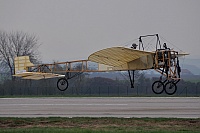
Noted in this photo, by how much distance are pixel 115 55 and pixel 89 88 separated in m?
24.8

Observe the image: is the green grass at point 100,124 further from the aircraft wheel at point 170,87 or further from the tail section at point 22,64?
the tail section at point 22,64

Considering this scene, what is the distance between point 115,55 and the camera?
21.3m

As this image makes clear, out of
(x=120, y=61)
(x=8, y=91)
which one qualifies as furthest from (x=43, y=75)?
(x=8, y=91)

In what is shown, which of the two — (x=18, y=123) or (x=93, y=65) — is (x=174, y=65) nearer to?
(x=93, y=65)

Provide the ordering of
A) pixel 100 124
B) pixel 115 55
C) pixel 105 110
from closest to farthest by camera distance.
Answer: pixel 100 124 < pixel 115 55 < pixel 105 110

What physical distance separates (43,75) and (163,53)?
6992 mm

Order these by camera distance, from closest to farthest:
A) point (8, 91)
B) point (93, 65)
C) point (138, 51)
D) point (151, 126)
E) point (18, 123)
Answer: point (151, 126) → point (18, 123) → point (138, 51) → point (93, 65) → point (8, 91)

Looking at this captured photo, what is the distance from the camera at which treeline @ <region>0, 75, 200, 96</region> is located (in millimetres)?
45094

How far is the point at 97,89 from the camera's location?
47781mm

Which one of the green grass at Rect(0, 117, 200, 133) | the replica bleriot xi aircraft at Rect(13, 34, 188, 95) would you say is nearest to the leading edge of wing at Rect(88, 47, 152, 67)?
the replica bleriot xi aircraft at Rect(13, 34, 188, 95)

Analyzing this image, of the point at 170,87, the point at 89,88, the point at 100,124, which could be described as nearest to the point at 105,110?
the point at 170,87

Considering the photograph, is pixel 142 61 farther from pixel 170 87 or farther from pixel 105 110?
pixel 105 110

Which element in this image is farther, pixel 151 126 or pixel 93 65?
pixel 93 65

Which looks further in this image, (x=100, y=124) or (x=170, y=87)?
(x=170, y=87)
